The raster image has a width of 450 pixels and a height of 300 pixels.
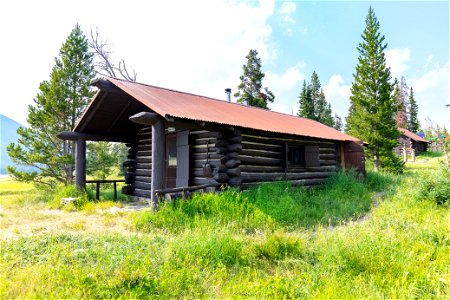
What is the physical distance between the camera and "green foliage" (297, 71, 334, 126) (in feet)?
110

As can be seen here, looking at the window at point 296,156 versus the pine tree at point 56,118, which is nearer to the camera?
the window at point 296,156

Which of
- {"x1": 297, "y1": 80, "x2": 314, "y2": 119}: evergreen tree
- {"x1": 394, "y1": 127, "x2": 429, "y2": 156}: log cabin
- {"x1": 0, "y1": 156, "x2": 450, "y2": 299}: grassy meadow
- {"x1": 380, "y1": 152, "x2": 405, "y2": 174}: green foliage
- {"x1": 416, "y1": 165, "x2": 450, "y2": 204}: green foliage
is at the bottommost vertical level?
{"x1": 0, "y1": 156, "x2": 450, "y2": 299}: grassy meadow

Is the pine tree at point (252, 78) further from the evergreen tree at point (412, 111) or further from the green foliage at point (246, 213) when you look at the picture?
the evergreen tree at point (412, 111)

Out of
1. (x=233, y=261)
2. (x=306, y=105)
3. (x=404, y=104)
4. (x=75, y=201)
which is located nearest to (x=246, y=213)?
(x=233, y=261)

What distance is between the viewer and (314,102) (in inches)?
1497

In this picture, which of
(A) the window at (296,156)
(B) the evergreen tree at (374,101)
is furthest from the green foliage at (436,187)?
(B) the evergreen tree at (374,101)

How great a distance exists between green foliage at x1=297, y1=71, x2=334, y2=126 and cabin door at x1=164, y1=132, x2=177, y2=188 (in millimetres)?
25608

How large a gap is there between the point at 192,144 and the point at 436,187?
776 cm

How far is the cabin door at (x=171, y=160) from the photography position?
436 inches

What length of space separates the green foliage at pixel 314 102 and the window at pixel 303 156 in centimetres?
2234

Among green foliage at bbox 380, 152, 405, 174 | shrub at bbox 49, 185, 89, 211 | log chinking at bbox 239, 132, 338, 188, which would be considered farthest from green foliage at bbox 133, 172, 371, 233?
green foliage at bbox 380, 152, 405, 174

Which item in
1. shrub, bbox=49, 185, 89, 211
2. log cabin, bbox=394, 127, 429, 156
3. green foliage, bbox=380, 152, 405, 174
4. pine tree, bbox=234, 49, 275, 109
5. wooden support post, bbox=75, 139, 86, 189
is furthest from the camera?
log cabin, bbox=394, 127, 429, 156

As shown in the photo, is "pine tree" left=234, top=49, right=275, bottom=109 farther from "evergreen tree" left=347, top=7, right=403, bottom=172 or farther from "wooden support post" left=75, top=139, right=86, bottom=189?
"wooden support post" left=75, top=139, right=86, bottom=189

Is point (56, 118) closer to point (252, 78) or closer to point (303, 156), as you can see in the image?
point (303, 156)
